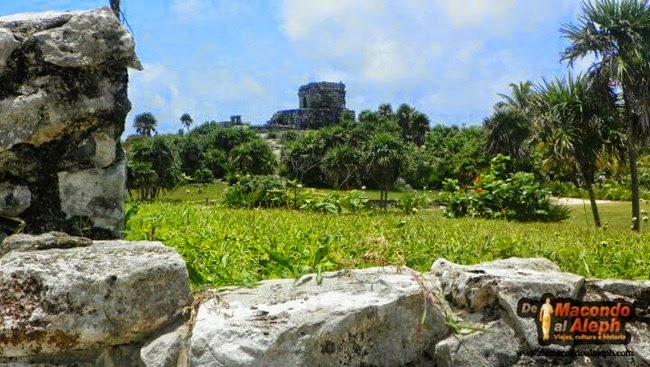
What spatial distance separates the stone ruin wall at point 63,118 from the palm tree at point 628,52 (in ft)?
57.0

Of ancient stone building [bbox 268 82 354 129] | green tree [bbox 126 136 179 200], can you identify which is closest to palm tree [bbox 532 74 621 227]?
green tree [bbox 126 136 179 200]

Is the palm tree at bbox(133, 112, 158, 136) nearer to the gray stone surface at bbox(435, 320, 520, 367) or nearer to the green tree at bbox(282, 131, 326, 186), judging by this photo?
the green tree at bbox(282, 131, 326, 186)

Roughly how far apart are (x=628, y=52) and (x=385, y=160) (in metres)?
25.2

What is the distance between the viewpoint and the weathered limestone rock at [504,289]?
3.04 metres

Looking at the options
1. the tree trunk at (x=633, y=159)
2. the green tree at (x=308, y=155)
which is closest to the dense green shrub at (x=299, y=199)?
the tree trunk at (x=633, y=159)

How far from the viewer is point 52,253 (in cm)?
315

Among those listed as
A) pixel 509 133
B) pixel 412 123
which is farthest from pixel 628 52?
pixel 412 123

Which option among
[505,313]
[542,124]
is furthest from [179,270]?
[542,124]

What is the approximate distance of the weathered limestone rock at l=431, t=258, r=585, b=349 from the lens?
3039 millimetres

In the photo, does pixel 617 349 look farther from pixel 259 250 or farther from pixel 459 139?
pixel 459 139

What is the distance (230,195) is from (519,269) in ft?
42.5

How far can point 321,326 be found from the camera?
2936 mm

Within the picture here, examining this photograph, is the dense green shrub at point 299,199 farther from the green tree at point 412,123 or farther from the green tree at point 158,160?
the green tree at point 412,123

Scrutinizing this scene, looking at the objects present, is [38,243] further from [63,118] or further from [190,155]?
[190,155]
